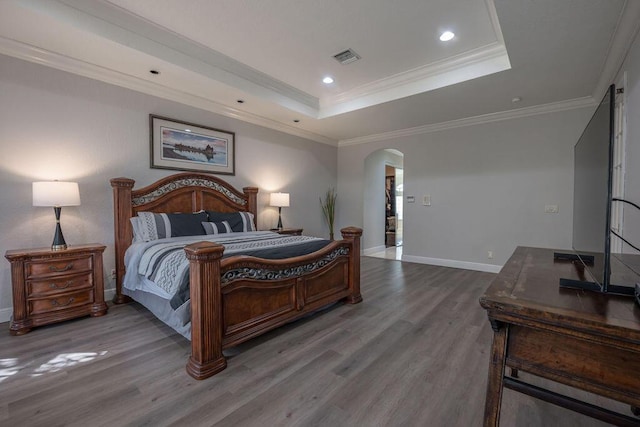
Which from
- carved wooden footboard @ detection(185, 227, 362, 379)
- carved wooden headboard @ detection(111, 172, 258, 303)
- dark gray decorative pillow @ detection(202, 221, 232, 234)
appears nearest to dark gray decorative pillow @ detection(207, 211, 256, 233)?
dark gray decorative pillow @ detection(202, 221, 232, 234)

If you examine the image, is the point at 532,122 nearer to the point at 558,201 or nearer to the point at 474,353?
the point at 558,201

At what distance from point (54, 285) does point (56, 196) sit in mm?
816

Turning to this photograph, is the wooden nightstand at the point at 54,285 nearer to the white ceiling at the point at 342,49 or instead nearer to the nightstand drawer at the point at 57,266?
the nightstand drawer at the point at 57,266

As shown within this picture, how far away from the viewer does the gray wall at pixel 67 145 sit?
2.73m

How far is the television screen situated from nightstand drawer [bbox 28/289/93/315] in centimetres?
378

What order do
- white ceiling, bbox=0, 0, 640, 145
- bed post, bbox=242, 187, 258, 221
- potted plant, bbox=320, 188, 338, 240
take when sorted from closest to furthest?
white ceiling, bbox=0, 0, 640, 145, bed post, bbox=242, 187, 258, 221, potted plant, bbox=320, 188, 338, 240

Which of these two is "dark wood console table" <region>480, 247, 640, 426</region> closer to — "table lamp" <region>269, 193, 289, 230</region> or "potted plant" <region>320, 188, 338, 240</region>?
"table lamp" <region>269, 193, 289, 230</region>

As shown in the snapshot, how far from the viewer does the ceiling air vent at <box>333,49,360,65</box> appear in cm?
322

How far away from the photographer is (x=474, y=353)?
7.13 ft

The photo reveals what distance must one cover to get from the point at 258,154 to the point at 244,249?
2.70 meters

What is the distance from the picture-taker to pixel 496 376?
93 centimetres

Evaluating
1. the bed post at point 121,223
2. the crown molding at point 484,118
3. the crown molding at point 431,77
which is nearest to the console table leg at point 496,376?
the crown molding at point 431,77

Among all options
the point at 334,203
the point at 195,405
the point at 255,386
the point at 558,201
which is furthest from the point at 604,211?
the point at 334,203

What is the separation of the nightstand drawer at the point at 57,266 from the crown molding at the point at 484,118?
5084mm
